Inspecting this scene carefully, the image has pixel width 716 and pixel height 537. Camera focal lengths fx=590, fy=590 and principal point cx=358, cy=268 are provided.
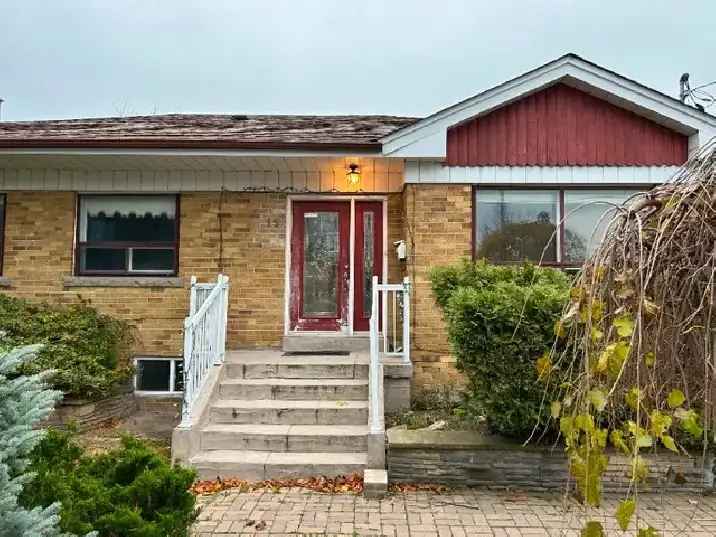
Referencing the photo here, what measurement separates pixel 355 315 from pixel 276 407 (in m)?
2.82

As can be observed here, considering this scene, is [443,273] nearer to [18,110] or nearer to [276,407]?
[276,407]

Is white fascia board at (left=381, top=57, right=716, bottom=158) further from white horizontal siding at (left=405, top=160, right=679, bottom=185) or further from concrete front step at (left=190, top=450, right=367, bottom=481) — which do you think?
concrete front step at (left=190, top=450, right=367, bottom=481)

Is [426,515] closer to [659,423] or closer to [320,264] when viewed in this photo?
[659,423]

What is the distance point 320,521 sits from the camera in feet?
14.9

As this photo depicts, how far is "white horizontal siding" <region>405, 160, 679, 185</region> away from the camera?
8195 mm

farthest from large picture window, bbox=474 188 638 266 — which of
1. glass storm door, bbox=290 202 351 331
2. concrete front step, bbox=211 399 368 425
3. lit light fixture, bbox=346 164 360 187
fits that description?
concrete front step, bbox=211 399 368 425

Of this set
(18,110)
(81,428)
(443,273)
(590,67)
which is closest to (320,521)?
(443,273)

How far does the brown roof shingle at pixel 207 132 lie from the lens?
784cm

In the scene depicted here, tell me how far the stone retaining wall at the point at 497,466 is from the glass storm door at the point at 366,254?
3.63 m

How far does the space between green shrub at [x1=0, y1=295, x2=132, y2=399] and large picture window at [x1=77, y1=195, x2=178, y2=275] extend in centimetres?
82

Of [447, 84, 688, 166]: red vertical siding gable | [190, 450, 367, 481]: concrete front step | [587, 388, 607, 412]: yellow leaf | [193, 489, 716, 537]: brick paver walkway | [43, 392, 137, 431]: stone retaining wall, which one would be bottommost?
[193, 489, 716, 537]: brick paver walkway

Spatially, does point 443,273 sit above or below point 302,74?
below

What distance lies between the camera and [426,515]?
4668 millimetres

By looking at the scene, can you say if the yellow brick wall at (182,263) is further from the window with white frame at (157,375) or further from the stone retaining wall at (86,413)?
the stone retaining wall at (86,413)
